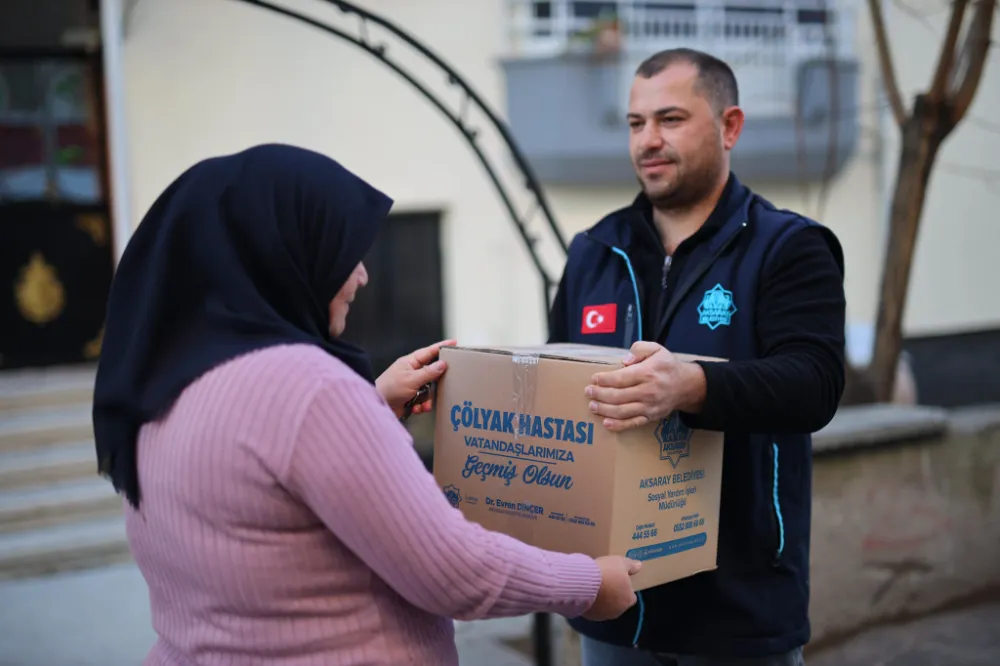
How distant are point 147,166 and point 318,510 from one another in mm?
6753

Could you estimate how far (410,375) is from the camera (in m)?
1.98

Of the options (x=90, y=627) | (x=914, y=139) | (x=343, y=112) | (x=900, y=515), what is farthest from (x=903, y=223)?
(x=343, y=112)

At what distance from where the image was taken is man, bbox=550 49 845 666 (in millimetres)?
1833

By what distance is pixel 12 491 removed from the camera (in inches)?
235

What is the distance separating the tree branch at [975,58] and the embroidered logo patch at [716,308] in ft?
10.4

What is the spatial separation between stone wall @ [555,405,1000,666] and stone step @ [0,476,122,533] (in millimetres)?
3032

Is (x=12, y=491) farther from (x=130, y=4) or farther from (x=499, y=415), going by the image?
(x=499, y=415)

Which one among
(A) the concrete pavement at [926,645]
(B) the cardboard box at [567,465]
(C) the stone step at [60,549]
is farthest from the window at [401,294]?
(B) the cardboard box at [567,465]

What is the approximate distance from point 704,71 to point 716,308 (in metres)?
0.57

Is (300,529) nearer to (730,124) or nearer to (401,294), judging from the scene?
(730,124)

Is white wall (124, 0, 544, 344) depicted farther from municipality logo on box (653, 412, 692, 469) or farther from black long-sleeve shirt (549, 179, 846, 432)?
municipality logo on box (653, 412, 692, 469)

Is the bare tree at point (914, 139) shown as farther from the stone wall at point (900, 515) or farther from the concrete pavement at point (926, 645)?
the concrete pavement at point (926, 645)

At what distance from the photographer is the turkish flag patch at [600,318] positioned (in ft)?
7.26

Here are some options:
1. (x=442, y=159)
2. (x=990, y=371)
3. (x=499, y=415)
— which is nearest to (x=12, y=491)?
(x=442, y=159)
